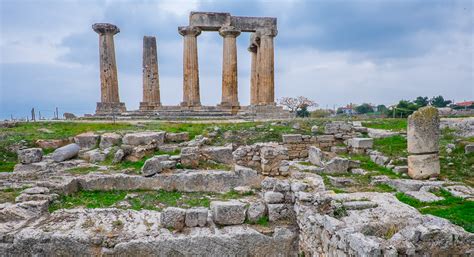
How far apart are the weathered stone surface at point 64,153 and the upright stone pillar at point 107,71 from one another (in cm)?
1228

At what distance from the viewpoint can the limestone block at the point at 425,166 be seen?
9.76 m

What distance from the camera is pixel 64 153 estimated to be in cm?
1206

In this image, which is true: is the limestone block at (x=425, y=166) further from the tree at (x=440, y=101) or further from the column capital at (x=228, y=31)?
the tree at (x=440, y=101)

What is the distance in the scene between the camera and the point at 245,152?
11.1 meters

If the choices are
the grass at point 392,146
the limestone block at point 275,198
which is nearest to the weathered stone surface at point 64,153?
the limestone block at point 275,198

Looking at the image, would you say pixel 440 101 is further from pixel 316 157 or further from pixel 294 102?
pixel 316 157

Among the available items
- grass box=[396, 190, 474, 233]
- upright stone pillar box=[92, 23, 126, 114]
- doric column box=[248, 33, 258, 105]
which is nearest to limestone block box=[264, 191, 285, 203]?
grass box=[396, 190, 474, 233]

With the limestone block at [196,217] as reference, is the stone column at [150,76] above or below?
above

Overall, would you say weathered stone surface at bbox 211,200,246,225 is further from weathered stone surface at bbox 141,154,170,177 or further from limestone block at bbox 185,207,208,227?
weathered stone surface at bbox 141,154,170,177

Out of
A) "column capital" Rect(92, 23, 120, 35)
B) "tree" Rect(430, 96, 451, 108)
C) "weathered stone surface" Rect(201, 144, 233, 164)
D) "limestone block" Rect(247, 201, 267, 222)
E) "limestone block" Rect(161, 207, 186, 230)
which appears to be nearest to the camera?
"limestone block" Rect(161, 207, 186, 230)

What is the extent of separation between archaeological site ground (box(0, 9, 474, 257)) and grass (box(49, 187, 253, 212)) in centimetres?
4

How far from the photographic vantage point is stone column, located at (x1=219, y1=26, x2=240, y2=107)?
83.7 ft

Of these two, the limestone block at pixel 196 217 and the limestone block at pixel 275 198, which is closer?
the limestone block at pixel 196 217

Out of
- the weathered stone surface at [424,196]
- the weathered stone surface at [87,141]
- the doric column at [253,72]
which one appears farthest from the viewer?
the doric column at [253,72]
